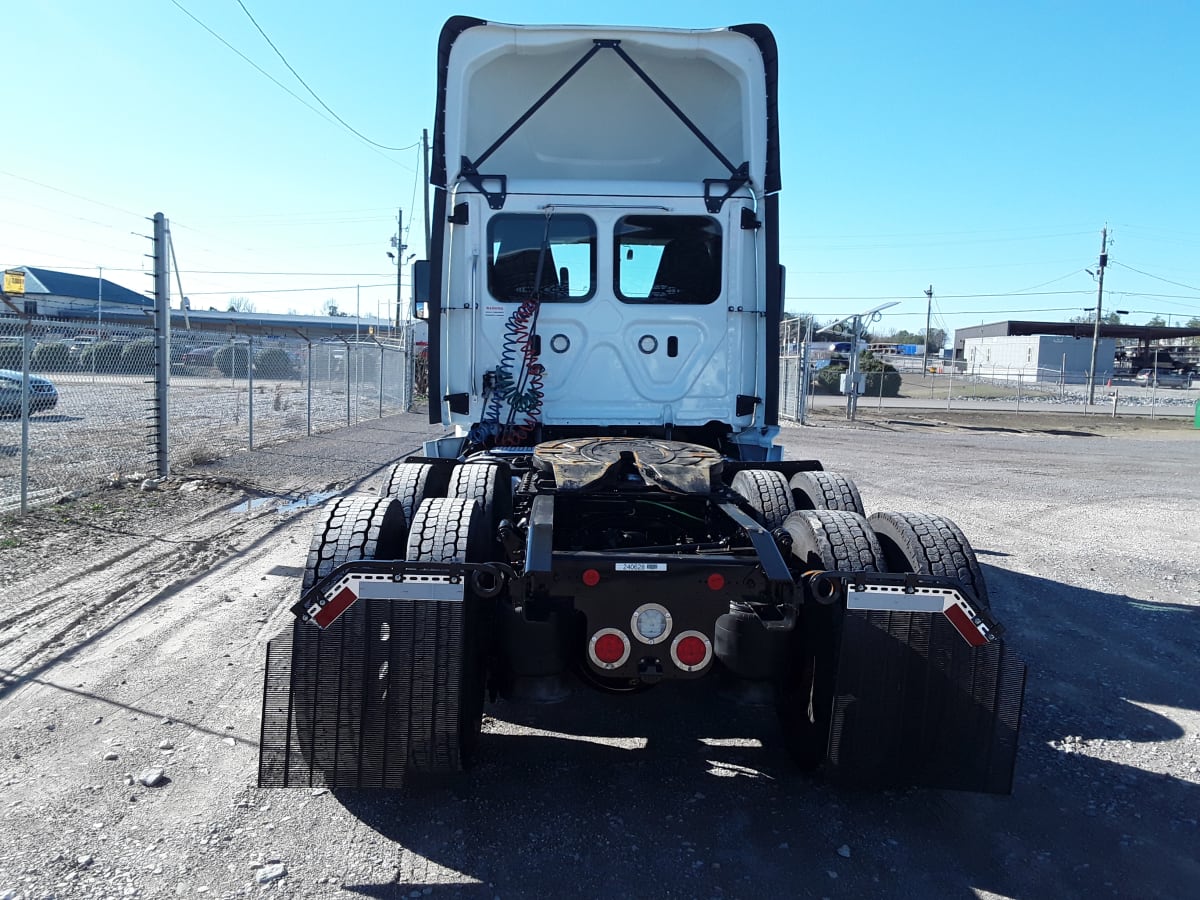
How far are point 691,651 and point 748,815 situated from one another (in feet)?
2.48

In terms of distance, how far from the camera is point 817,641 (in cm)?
351

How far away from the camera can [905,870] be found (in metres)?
3.19

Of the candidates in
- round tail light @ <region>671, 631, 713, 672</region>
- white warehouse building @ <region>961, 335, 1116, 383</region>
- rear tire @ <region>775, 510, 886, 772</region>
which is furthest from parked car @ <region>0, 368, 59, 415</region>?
white warehouse building @ <region>961, 335, 1116, 383</region>

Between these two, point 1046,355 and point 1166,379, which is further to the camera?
point 1046,355

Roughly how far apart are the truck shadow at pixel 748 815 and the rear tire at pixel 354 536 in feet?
2.96

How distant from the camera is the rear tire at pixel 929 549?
12.0ft

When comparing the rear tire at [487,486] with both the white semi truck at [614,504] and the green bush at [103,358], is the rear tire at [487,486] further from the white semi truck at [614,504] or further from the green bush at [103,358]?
the green bush at [103,358]

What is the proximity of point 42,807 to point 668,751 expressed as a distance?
8.33 feet

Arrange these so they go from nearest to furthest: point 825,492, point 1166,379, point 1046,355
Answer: point 825,492
point 1166,379
point 1046,355

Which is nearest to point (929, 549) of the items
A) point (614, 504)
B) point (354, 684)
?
point (614, 504)

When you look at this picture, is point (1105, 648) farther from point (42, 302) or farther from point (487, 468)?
point (42, 302)

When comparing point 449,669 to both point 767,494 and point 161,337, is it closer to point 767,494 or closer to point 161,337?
point 767,494

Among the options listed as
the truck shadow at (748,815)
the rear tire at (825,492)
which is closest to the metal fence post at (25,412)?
the truck shadow at (748,815)

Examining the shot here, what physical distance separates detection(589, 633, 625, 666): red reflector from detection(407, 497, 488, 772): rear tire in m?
0.48
